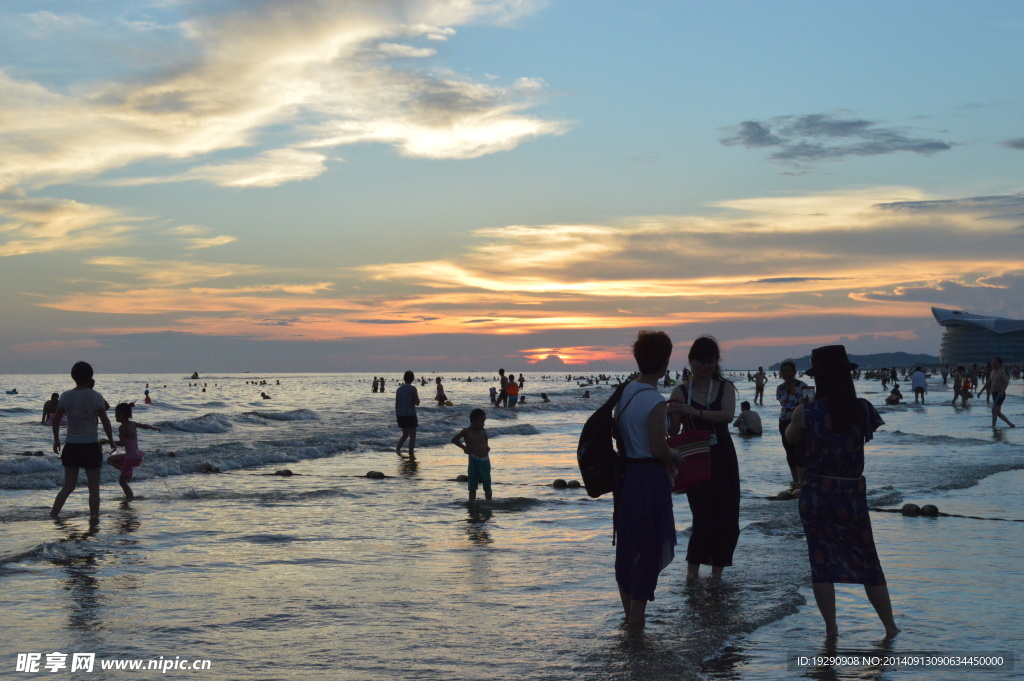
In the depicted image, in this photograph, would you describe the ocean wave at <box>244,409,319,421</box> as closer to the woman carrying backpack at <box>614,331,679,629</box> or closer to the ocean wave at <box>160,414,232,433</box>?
the ocean wave at <box>160,414,232,433</box>

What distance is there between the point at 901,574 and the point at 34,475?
14.9 metres

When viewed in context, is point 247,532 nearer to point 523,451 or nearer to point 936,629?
point 936,629

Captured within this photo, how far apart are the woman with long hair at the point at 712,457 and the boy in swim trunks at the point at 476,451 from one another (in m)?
4.50

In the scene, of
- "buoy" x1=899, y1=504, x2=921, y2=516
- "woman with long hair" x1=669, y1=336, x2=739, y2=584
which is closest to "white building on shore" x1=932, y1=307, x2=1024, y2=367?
"buoy" x1=899, y1=504, x2=921, y2=516

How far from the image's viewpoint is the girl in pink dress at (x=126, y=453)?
41.0ft

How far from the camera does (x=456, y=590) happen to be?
22.4 feet

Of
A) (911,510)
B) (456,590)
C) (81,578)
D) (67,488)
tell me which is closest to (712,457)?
(456,590)

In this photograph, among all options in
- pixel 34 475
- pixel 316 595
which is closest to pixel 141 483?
pixel 34 475

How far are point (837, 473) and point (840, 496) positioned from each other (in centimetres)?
15

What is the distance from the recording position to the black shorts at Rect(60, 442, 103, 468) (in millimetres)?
10547

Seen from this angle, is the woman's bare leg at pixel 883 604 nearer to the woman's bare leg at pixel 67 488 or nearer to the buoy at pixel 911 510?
the buoy at pixel 911 510

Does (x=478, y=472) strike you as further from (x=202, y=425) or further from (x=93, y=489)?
(x=202, y=425)

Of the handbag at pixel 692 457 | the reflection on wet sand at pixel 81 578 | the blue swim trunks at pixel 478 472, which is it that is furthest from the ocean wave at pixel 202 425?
the handbag at pixel 692 457

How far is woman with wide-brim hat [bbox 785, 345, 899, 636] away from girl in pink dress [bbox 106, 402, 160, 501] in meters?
10.4
